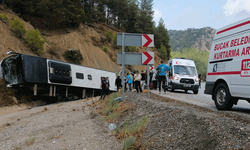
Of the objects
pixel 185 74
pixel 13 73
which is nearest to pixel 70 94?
pixel 13 73

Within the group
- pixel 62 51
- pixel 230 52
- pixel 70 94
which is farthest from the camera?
pixel 62 51

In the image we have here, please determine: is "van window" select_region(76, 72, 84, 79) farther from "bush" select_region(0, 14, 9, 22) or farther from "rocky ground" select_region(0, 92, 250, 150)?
"bush" select_region(0, 14, 9, 22)

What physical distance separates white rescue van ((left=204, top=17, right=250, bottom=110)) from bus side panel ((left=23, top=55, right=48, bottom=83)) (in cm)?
1227

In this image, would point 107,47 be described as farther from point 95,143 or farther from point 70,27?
point 95,143

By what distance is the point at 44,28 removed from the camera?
1677 inches

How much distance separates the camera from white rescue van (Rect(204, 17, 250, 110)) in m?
6.88

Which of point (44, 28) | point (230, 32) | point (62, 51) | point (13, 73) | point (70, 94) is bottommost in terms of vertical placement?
point (70, 94)

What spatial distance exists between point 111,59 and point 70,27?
10.5 metres

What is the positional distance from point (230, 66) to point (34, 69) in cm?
1343

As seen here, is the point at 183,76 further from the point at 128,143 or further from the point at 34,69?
the point at 128,143

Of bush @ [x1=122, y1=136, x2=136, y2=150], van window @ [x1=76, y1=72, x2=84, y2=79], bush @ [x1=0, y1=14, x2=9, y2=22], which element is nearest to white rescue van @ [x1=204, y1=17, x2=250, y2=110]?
bush @ [x1=122, y1=136, x2=136, y2=150]

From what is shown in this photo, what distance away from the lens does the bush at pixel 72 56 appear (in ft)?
129

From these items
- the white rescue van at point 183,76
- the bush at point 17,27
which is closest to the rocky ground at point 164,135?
the white rescue van at point 183,76

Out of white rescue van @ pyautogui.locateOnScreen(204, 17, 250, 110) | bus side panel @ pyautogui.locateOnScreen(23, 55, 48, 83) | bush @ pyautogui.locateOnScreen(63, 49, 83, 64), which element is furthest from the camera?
bush @ pyautogui.locateOnScreen(63, 49, 83, 64)
